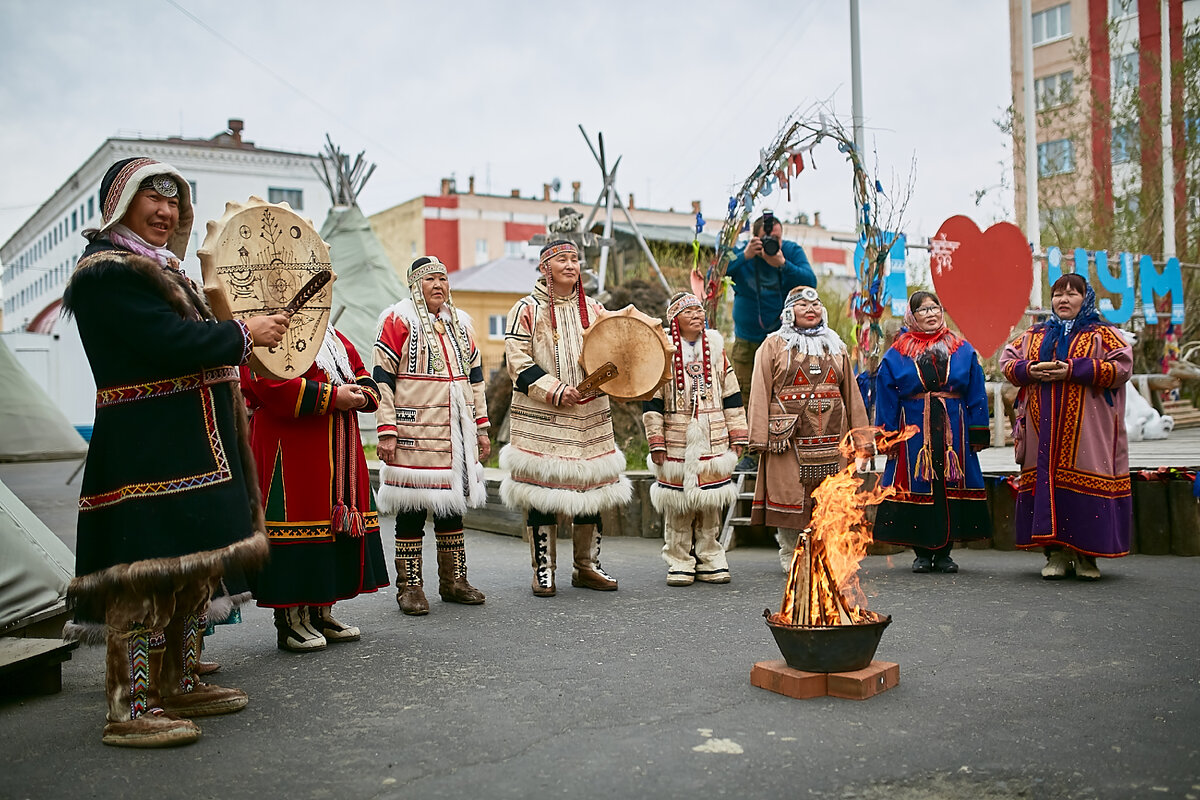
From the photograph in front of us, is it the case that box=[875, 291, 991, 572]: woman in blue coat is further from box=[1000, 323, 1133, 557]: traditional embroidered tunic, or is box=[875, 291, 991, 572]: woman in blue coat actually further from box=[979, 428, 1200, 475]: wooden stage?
box=[979, 428, 1200, 475]: wooden stage

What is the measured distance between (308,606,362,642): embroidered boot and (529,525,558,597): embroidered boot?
4.38ft

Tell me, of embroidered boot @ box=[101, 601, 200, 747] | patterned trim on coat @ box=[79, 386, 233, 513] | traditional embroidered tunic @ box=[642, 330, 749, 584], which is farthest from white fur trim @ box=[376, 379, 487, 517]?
embroidered boot @ box=[101, 601, 200, 747]

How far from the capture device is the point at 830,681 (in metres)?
3.87

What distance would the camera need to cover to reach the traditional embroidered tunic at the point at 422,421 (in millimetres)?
5785

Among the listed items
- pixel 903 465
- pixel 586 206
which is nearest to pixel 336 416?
pixel 903 465

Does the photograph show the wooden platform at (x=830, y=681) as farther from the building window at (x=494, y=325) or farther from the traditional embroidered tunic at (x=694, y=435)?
the building window at (x=494, y=325)

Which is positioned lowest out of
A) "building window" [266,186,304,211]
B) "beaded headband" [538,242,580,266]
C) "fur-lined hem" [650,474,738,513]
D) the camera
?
"fur-lined hem" [650,474,738,513]

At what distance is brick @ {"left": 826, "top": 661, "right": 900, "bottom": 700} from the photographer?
3.79m

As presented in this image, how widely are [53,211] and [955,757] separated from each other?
56550mm

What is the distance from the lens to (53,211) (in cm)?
5128

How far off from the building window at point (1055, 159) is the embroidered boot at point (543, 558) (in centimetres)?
1783

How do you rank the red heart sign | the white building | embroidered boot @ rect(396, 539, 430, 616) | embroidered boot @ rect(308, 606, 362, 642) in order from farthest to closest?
the white building < the red heart sign < embroidered boot @ rect(396, 539, 430, 616) < embroidered boot @ rect(308, 606, 362, 642)

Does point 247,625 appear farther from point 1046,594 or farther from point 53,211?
point 53,211

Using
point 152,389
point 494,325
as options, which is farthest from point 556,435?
point 494,325
